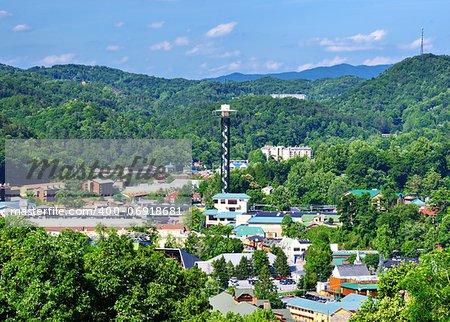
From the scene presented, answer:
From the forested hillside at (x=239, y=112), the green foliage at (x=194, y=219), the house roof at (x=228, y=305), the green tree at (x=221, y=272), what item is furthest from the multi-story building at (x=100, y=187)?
the forested hillside at (x=239, y=112)

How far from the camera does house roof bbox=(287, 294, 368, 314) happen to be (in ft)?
78.7

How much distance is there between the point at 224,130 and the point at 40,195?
12.9m

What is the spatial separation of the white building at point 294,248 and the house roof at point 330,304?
8612 millimetres

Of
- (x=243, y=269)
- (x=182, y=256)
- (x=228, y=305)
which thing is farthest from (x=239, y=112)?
(x=228, y=305)

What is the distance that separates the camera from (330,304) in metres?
24.6

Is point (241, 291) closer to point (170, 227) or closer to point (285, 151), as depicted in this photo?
point (170, 227)

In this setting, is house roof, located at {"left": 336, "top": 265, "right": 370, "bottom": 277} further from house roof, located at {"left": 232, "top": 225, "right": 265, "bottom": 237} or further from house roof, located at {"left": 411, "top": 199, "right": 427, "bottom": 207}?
house roof, located at {"left": 411, "top": 199, "right": 427, "bottom": 207}

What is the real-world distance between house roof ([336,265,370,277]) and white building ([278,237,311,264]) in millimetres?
4605

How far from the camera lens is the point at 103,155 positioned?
56938 mm

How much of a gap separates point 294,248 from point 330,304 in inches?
422

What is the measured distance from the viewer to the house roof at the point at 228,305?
22.4 metres

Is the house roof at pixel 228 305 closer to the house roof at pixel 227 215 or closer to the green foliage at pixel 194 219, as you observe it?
the green foliage at pixel 194 219

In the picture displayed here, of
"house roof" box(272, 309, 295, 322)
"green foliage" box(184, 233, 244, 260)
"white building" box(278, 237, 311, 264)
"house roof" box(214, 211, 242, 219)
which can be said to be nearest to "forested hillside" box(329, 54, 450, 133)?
"house roof" box(214, 211, 242, 219)

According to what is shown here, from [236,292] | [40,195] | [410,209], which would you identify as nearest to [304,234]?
[410,209]
